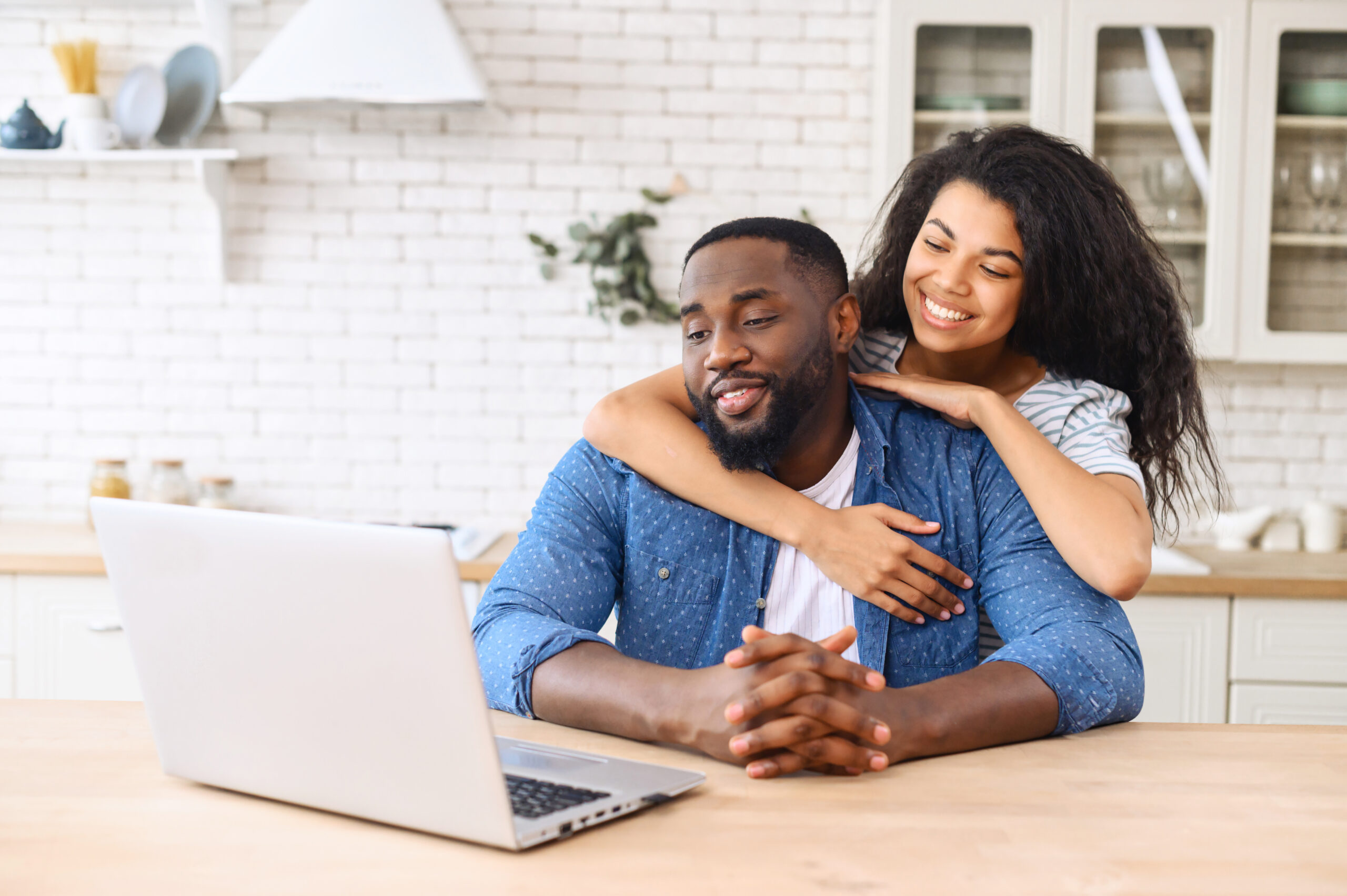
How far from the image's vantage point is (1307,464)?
3.24m

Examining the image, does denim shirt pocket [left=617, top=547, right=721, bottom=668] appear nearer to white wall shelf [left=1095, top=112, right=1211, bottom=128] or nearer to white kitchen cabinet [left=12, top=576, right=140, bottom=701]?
white kitchen cabinet [left=12, top=576, right=140, bottom=701]

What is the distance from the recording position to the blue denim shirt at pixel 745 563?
1.44m

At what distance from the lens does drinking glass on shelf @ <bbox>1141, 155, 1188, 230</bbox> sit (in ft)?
9.62

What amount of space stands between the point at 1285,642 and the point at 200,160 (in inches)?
120

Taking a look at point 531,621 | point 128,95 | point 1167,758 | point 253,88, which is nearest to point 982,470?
point 1167,758

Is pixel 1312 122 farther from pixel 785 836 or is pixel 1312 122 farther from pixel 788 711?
pixel 785 836

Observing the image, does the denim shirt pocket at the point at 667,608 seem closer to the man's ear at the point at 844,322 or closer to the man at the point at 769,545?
the man at the point at 769,545

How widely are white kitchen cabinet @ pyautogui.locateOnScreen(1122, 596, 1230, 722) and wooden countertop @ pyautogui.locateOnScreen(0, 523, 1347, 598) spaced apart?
3 centimetres

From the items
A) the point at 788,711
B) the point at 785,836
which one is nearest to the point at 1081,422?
the point at 788,711

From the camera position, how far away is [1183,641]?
8.77 ft

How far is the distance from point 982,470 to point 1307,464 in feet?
7.11

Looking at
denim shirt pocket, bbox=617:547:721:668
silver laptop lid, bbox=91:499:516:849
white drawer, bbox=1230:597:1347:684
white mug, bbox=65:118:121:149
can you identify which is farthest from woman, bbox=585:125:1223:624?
white mug, bbox=65:118:121:149

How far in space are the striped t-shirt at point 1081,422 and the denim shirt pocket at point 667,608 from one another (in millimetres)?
391

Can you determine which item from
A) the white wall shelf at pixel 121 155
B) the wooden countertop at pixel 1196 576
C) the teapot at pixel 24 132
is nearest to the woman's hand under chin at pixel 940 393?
the wooden countertop at pixel 1196 576
